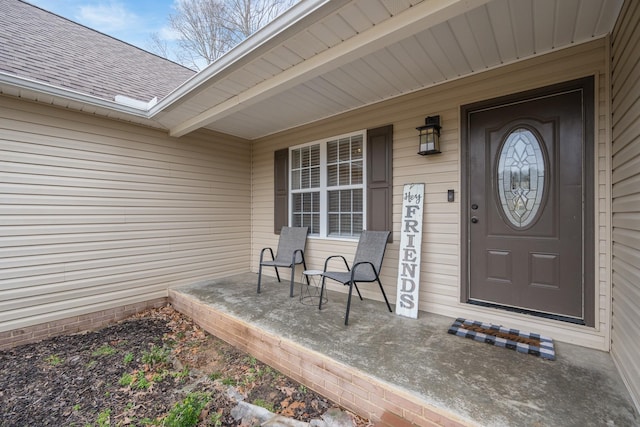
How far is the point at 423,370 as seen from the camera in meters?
1.85

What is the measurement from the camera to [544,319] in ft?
7.66

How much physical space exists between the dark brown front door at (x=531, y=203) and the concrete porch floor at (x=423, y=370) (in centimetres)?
47

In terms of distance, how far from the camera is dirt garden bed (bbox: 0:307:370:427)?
187cm

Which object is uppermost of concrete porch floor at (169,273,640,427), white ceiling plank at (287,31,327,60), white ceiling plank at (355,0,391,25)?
white ceiling plank at (355,0,391,25)

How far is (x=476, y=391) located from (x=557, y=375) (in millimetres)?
642

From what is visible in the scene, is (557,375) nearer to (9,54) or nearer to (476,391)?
(476,391)

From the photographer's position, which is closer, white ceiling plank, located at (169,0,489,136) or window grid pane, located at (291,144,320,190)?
white ceiling plank, located at (169,0,489,136)

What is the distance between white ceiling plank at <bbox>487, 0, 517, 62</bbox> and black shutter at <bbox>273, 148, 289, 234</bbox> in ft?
9.58

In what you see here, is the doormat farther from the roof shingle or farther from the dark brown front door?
the roof shingle

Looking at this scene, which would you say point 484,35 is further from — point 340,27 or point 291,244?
point 291,244

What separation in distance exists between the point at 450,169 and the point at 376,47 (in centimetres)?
144

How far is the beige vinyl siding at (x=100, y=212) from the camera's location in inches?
109

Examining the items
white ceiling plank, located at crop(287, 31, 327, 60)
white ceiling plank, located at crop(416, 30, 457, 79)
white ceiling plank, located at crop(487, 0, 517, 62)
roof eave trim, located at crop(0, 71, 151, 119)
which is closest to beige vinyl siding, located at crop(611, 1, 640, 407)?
white ceiling plank, located at crop(487, 0, 517, 62)

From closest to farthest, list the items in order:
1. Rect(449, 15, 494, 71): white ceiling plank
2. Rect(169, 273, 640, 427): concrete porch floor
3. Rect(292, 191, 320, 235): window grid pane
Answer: Rect(169, 273, 640, 427): concrete porch floor
Rect(449, 15, 494, 71): white ceiling plank
Rect(292, 191, 320, 235): window grid pane
